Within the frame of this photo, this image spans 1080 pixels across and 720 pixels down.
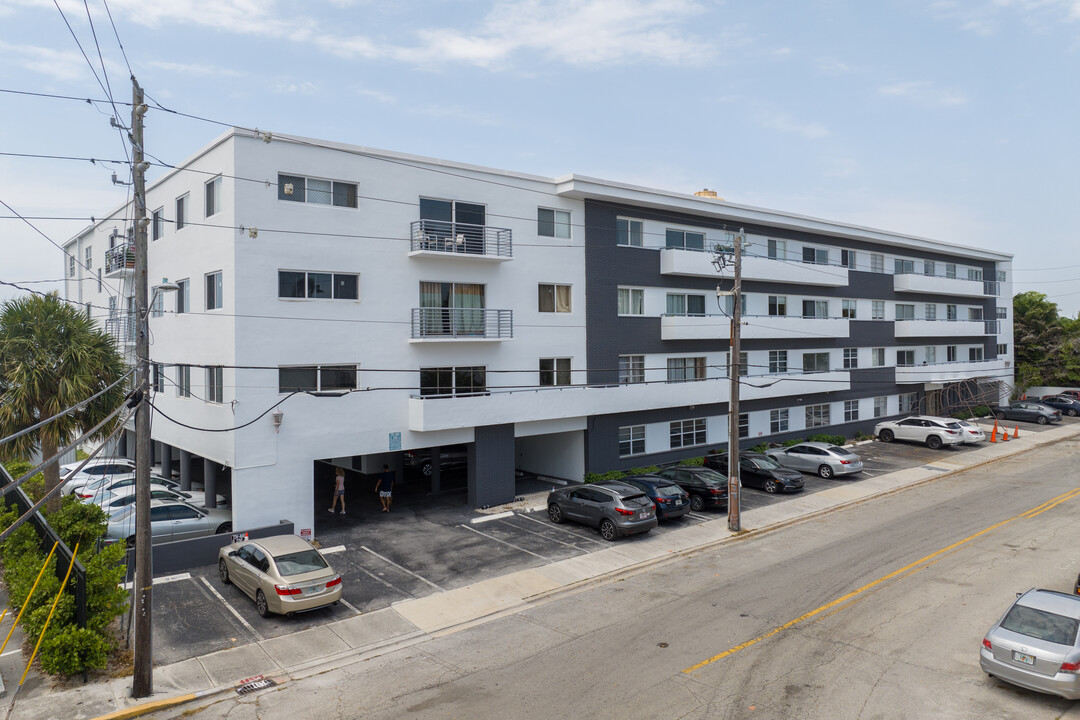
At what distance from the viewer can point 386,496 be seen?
25516mm

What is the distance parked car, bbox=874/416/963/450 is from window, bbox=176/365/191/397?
3722 centimetres

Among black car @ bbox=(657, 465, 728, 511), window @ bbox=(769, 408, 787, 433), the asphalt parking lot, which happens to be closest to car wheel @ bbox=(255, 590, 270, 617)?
the asphalt parking lot

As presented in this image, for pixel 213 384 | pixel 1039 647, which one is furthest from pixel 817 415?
pixel 213 384

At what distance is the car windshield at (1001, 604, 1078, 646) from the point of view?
38.2ft

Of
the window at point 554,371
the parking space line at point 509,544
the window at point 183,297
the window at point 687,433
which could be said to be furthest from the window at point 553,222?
the window at point 183,297

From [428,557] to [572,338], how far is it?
12.0 m

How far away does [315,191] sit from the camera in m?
22.7

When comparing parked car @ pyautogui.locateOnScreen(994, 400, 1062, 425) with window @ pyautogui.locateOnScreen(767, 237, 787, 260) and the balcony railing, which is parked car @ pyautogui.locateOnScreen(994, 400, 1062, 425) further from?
the balcony railing

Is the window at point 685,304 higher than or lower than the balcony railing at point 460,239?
lower

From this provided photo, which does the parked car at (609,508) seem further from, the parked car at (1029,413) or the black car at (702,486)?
the parked car at (1029,413)

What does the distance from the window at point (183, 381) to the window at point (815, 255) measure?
105 ft

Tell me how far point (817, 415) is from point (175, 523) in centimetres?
3330

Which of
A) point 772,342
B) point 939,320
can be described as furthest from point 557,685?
point 939,320

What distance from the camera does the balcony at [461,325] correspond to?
81.1ft
